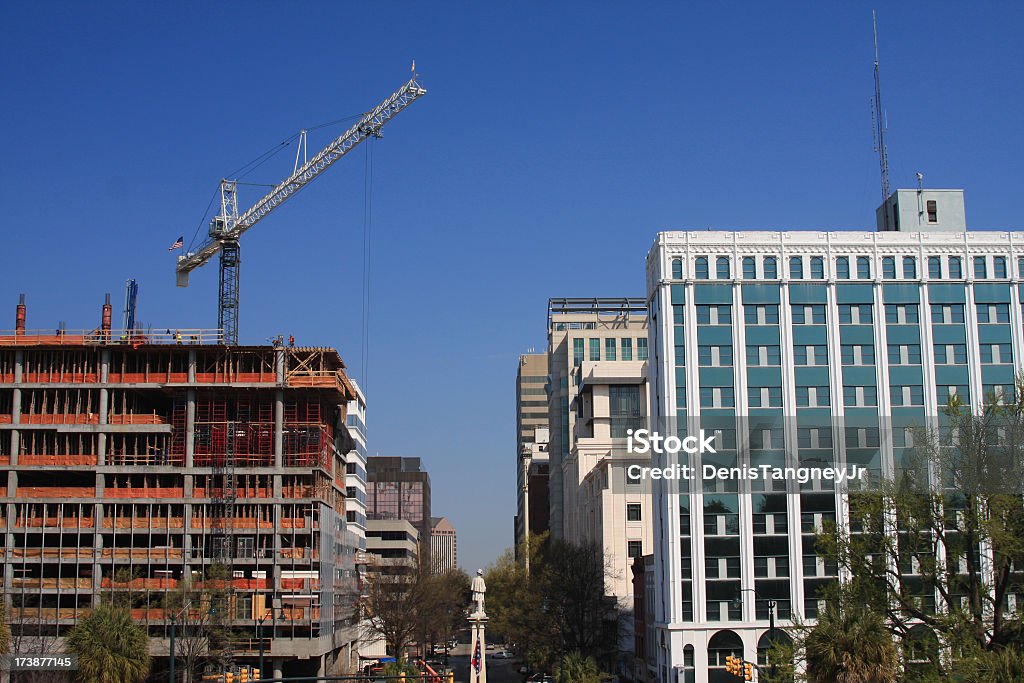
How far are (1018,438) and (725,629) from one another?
39019 millimetres

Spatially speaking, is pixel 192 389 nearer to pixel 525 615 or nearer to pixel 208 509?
pixel 208 509

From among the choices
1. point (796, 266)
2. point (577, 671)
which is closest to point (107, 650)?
point (577, 671)

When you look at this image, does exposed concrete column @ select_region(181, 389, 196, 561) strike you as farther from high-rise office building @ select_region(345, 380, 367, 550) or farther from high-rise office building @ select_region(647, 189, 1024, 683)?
high-rise office building @ select_region(647, 189, 1024, 683)

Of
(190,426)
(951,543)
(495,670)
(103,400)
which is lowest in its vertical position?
(495,670)

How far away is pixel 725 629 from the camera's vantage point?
8506 cm

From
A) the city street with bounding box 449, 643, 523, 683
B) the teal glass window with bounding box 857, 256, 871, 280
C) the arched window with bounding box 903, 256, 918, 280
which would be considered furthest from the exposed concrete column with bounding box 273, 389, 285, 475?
the arched window with bounding box 903, 256, 918, 280

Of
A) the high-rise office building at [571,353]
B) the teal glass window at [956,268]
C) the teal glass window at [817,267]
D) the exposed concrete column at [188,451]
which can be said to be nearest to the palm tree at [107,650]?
the exposed concrete column at [188,451]

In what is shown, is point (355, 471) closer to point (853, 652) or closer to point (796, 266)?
point (796, 266)

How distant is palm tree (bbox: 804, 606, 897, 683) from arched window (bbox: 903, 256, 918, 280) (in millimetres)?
48062

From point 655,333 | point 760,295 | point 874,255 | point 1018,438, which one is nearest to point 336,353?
point 655,333

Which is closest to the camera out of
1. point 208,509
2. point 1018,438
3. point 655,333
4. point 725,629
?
point 1018,438

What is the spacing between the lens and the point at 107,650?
61625 millimetres

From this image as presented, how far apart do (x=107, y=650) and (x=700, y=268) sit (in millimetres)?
49275

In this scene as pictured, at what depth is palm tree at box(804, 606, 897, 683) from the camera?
45281 millimetres
